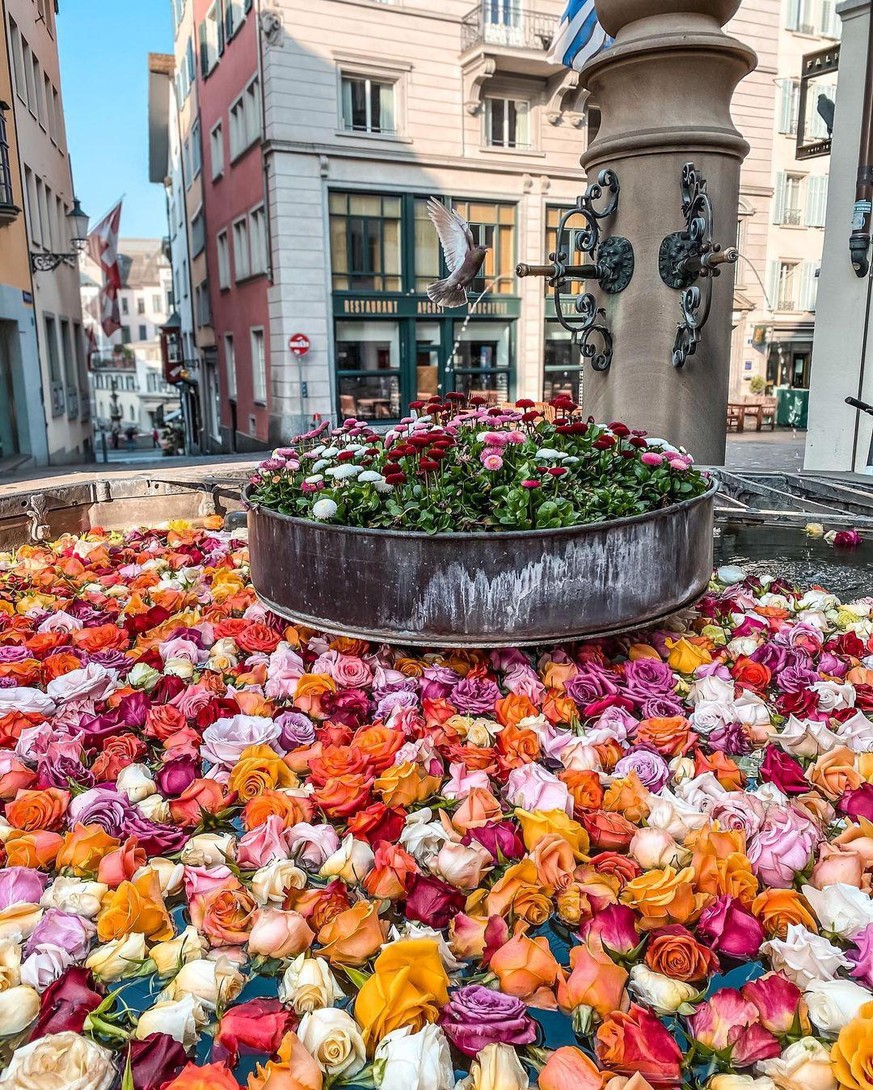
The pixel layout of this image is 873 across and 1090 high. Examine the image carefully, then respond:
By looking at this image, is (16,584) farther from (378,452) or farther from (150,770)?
(150,770)

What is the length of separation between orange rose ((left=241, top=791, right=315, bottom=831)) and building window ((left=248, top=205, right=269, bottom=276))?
2011 cm

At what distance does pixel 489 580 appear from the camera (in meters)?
2.82

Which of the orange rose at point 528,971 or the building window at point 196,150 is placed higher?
the building window at point 196,150

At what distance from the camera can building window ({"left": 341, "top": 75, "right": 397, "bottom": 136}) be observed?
809 inches

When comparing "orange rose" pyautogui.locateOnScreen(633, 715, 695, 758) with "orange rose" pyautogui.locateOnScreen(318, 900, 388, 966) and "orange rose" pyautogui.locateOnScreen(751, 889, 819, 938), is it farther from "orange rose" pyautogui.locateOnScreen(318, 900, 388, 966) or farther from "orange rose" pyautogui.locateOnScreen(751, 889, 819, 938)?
"orange rose" pyautogui.locateOnScreen(318, 900, 388, 966)

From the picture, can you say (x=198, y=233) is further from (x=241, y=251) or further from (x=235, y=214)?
(x=241, y=251)

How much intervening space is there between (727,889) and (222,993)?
3.46 feet

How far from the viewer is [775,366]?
1105 inches

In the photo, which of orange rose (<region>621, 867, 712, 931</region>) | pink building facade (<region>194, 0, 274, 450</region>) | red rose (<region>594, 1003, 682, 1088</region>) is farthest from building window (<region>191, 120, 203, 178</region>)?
red rose (<region>594, 1003, 682, 1088</region>)

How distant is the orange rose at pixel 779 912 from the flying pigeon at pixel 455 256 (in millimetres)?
4376

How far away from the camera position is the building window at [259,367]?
890 inches

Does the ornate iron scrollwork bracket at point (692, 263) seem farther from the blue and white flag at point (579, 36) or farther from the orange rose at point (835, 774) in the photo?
the blue and white flag at point (579, 36)

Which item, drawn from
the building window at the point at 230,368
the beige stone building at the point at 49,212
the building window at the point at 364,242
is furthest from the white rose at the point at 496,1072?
Answer: the building window at the point at 230,368

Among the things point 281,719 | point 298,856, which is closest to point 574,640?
point 281,719
